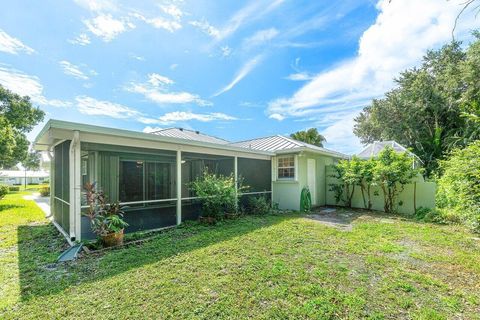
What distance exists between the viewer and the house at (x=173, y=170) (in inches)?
278

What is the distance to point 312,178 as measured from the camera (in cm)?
1076

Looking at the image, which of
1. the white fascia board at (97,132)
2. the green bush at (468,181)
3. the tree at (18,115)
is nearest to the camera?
the white fascia board at (97,132)

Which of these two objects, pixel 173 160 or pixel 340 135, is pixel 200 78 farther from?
pixel 340 135

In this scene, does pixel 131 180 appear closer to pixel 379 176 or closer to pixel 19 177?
pixel 379 176

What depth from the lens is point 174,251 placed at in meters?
4.73

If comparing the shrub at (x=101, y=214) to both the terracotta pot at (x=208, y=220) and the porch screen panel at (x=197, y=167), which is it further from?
the porch screen panel at (x=197, y=167)

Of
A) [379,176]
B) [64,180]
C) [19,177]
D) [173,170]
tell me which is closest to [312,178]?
[379,176]

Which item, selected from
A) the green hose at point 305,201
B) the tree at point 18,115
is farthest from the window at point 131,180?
the tree at point 18,115

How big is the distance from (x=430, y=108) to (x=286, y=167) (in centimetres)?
1857

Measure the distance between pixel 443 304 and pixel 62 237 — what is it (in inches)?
311

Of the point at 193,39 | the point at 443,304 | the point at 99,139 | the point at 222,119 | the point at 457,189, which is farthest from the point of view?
the point at 222,119

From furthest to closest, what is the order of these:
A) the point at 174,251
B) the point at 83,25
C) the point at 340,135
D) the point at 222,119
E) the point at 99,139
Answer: the point at 340,135
the point at 222,119
the point at 83,25
the point at 99,139
the point at 174,251

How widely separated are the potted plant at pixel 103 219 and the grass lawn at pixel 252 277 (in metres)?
0.48

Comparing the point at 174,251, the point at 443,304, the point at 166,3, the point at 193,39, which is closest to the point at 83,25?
the point at 166,3
